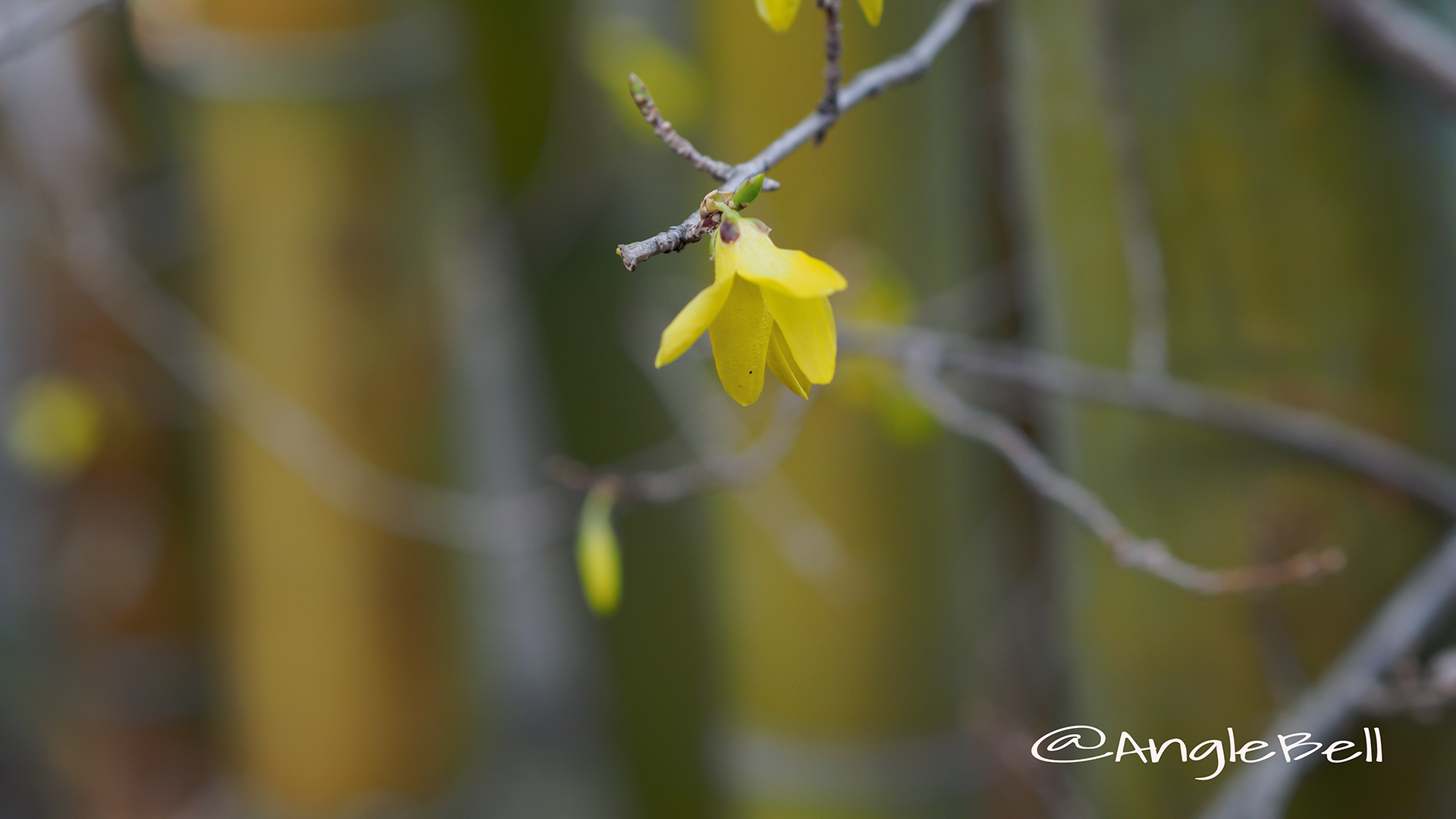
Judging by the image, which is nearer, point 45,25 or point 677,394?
point 45,25

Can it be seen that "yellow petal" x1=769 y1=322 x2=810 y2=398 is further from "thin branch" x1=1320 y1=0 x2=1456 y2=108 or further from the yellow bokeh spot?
the yellow bokeh spot

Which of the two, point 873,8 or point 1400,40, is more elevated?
point 1400,40

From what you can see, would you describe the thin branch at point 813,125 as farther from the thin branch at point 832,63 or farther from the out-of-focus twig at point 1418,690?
the out-of-focus twig at point 1418,690

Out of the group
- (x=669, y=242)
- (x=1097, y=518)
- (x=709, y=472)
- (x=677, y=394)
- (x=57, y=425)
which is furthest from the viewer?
(x=57, y=425)

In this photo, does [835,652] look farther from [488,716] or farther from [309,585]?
[488,716]

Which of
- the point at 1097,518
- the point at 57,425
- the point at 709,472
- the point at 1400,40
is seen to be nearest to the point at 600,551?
the point at 709,472

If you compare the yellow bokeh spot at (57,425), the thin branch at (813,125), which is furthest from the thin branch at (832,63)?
the yellow bokeh spot at (57,425)

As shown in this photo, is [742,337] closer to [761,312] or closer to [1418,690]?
[761,312]
